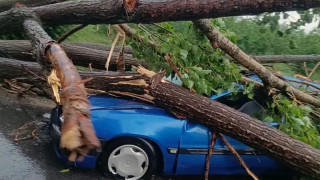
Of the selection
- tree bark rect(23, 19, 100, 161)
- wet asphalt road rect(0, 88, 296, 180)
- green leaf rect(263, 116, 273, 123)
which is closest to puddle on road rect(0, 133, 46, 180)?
wet asphalt road rect(0, 88, 296, 180)

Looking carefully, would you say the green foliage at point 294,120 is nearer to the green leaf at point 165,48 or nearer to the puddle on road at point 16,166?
the green leaf at point 165,48

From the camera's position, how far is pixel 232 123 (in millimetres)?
4758

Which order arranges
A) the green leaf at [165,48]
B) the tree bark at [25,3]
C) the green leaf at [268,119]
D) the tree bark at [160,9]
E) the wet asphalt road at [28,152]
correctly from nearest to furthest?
the tree bark at [160,9] < the wet asphalt road at [28,152] < the green leaf at [268,119] < the green leaf at [165,48] < the tree bark at [25,3]

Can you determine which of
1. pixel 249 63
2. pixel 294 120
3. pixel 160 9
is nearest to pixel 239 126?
pixel 294 120

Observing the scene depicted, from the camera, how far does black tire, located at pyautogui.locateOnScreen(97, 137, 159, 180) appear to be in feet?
15.8

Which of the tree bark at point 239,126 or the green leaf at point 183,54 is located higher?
the green leaf at point 183,54

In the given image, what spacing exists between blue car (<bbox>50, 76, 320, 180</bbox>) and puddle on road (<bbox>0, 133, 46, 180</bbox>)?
315 millimetres

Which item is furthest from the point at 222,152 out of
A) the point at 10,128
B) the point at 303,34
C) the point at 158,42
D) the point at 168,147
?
the point at 303,34

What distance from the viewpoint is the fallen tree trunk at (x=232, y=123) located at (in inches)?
185

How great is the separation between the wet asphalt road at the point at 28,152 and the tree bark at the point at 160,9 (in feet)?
5.36

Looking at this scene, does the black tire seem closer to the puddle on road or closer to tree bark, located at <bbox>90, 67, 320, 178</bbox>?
tree bark, located at <bbox>90, 67, 320, 178</bbox>

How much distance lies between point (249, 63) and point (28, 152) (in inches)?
111

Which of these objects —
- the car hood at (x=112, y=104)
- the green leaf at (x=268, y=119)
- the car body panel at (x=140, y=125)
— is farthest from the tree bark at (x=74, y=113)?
the green leaf at (x=268, y=119)

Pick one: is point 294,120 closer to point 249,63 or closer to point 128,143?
point 249,63
